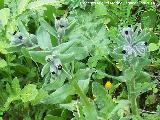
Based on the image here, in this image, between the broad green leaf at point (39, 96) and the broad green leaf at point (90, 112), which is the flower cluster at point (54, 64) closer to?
the broad green leaf at point (90, 112)

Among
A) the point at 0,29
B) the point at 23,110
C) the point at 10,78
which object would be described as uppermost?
the point at 0,29

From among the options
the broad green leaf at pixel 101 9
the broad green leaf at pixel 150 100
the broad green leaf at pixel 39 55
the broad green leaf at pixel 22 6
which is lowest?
the broad green leaf at pixel 150 100

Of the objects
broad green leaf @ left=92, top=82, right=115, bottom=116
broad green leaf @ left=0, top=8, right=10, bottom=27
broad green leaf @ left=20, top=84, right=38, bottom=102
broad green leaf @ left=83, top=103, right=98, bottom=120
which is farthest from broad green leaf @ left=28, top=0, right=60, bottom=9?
broad green leaf @ left=83, top=103, right=98, bottom=120

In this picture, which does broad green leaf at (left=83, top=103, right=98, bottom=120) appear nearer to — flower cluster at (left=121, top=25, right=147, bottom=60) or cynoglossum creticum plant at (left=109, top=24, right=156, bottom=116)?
cynoglossum creticum plant at (left=109, top=24, right=156, bottom=116)

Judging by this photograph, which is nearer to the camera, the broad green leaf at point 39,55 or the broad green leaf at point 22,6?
the broad green leaf at point 39,55

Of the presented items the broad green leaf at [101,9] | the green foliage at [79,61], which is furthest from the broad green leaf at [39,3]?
the broad green leaf at [101,9]

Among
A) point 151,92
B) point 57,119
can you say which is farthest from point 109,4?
point 57,119

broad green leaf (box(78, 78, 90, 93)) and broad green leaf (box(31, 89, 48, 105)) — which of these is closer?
broad green leaf (box(78, 78, 90, 93))

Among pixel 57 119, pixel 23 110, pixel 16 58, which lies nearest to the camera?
pixel 57 119

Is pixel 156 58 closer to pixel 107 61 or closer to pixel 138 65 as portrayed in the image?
pixel 107 61
